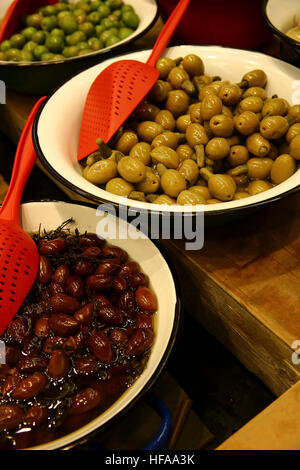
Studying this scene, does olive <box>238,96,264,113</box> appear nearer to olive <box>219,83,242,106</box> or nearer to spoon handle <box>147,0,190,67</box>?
olive <box>219,83,242,106</box>

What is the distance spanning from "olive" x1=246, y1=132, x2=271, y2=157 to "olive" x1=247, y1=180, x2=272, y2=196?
2.8 inches

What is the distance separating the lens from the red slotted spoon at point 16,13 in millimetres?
1639

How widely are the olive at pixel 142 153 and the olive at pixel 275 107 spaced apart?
297 millimetres

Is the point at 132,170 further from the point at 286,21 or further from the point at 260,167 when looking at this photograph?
the point at 286,21

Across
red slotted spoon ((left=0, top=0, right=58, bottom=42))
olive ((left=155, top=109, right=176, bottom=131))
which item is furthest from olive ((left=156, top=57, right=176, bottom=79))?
red slotted spoon ((left=0, top=0, right=58, bottom=42))

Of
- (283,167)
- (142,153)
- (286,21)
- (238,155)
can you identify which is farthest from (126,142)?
(286,21)

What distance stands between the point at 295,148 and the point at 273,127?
75mm

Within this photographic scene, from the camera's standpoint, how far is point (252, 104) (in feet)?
3.55

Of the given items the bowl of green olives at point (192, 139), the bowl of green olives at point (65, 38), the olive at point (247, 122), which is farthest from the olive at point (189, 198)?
the bowl of green olives at point (65, 38)

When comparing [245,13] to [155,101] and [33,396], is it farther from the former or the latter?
[33,396]

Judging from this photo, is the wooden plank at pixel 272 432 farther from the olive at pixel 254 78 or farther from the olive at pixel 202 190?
the olive at pixel 254 78

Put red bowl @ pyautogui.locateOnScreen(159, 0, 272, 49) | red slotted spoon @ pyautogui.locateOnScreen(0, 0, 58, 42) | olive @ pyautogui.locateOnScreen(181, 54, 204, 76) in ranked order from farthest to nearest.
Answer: red slotted spoon @ pyautogui.locateOnScreen(0, 0, 58, 42) < red bowl @ pyautogui.locateOnScreen(159, 0, 272, 49) < olive @ pyautogui.locateOnScreen(181, 54, 204, 76)

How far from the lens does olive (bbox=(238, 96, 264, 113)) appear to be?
1080 millimetres

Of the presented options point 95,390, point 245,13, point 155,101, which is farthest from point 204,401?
point 245,13
